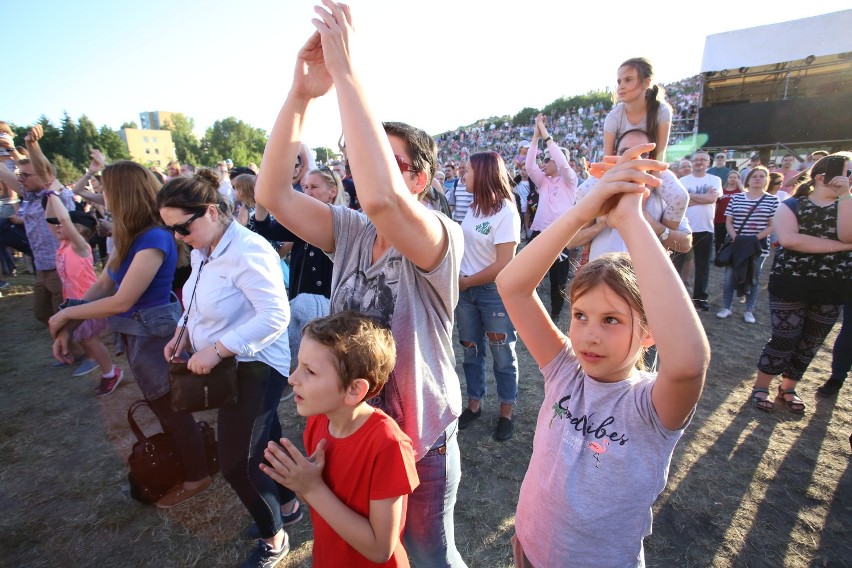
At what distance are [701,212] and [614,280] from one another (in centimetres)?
609

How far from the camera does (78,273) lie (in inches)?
165

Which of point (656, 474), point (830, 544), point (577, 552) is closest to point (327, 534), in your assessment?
point (577, 552)

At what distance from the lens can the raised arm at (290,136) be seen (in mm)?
1302

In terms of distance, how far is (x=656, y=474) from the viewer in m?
1.12

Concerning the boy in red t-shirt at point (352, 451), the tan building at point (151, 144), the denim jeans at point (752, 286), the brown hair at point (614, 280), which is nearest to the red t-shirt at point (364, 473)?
the boy in red t-shirt at point (352, 451)

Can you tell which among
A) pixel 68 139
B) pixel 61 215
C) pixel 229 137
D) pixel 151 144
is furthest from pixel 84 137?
pixel 61 215

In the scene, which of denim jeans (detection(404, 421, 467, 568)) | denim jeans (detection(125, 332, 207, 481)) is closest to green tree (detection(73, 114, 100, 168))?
denim jeans (detection(125, 332, 207, 481))

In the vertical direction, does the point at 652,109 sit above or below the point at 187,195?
above

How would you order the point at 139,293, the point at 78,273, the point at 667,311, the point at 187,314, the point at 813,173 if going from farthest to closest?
the point at 78,273 → the point at 813,173 → the point at 139,293 → the point at 187,314 → the point at 667,311

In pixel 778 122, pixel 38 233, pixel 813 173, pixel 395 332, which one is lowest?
pixel 395 332

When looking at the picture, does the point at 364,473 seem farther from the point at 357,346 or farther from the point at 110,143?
the point at 110,143

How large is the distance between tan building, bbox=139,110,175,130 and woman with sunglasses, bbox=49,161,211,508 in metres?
117

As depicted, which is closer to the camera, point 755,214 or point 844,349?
point 844,349

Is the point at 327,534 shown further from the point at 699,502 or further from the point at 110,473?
the point at 110,473
